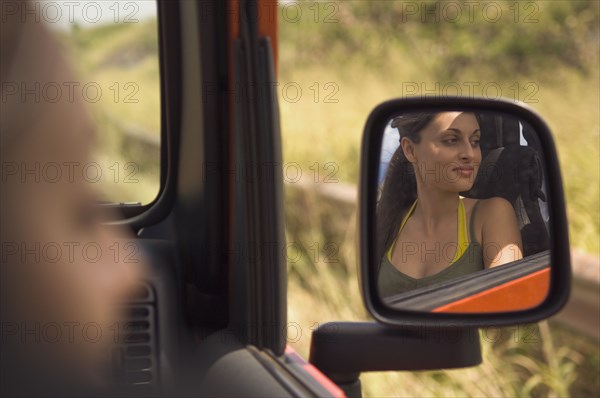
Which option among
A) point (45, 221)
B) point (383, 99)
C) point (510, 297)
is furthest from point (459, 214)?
point (383, 99)

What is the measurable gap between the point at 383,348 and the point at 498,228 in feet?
1.39

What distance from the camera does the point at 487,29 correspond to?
49.9 feet

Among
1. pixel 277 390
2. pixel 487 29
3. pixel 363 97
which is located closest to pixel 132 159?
pixel 277 390

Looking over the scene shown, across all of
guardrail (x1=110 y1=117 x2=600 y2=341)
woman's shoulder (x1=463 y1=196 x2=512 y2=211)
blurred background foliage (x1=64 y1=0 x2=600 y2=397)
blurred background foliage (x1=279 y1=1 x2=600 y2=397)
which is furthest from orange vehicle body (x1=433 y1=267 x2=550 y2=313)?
guardrail (x1=110 y1=117 x2=600 y2=341)

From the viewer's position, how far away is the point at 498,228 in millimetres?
1893

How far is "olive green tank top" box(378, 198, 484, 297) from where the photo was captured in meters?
1.90

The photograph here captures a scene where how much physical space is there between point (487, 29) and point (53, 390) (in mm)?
14669

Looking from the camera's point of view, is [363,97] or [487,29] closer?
[363,97]

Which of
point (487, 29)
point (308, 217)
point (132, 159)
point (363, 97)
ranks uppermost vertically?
point (487, 29)

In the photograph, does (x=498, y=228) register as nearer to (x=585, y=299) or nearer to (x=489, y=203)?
(x=489, y=203)

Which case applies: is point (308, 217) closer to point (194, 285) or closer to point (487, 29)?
point (194, 285)

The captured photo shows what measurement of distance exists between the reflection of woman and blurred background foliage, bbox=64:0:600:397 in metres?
0.70

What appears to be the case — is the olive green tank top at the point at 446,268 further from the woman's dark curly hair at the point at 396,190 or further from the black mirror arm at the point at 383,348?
the black mirror arm at the point at 383,348

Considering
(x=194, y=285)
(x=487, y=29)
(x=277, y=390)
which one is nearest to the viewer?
(x=277, y=390)
